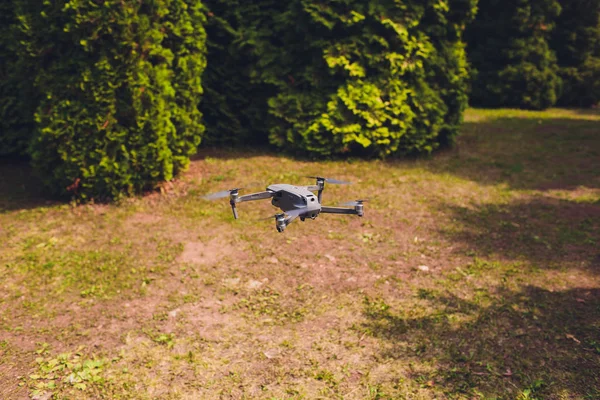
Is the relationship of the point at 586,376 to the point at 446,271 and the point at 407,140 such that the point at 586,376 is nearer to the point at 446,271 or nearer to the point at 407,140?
the point at 446,271

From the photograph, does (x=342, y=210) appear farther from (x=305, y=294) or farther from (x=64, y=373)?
(x=305, y=294)

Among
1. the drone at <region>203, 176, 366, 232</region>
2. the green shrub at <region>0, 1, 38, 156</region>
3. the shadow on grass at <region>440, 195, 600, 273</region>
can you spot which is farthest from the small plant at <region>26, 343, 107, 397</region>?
the green shrub at <region>0, 1, 38, 156</region>

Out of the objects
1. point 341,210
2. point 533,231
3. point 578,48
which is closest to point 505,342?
point 533,231

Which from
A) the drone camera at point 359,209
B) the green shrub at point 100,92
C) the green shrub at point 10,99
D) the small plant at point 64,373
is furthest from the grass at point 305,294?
the drone camera at point 359,209

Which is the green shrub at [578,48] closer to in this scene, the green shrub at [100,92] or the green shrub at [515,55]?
the green shrub at [515,55]

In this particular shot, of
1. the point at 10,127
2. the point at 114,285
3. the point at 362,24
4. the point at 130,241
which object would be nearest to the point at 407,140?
the point at 362,24
